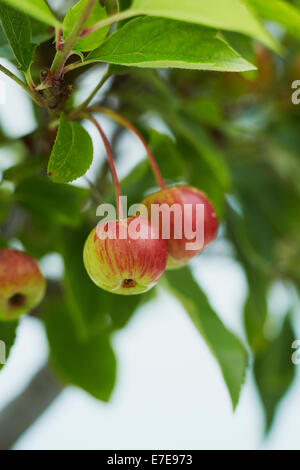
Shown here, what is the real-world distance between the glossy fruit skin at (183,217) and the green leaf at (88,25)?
172 millimetres

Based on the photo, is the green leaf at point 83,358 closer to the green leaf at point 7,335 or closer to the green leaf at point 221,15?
the green leaf at point 7,335

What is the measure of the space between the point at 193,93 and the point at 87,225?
552 mm

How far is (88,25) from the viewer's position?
60 cm

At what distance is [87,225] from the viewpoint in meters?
1.00

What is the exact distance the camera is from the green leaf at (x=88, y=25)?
1.77 ft

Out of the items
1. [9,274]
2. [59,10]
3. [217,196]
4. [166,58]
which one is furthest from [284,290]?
[166,58]

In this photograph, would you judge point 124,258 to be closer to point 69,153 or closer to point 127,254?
point 127,254

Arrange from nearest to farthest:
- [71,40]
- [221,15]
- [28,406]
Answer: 1. [221,15]
2. [71,40]
3. [28,406]

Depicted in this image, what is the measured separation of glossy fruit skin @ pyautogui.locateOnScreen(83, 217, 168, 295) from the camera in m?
0.57

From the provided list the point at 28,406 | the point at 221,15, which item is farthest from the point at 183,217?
the point at 28,406

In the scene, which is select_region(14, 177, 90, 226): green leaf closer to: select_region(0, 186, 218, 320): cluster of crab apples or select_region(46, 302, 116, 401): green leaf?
select_region(0, 186, 218, 320): cluster of crab apples

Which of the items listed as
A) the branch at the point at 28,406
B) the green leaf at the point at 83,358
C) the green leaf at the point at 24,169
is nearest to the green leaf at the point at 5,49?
the green leaf at the point at 24,169

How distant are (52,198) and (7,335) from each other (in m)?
0.21

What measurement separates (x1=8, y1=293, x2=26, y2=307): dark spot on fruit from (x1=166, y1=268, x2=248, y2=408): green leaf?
20 cm
